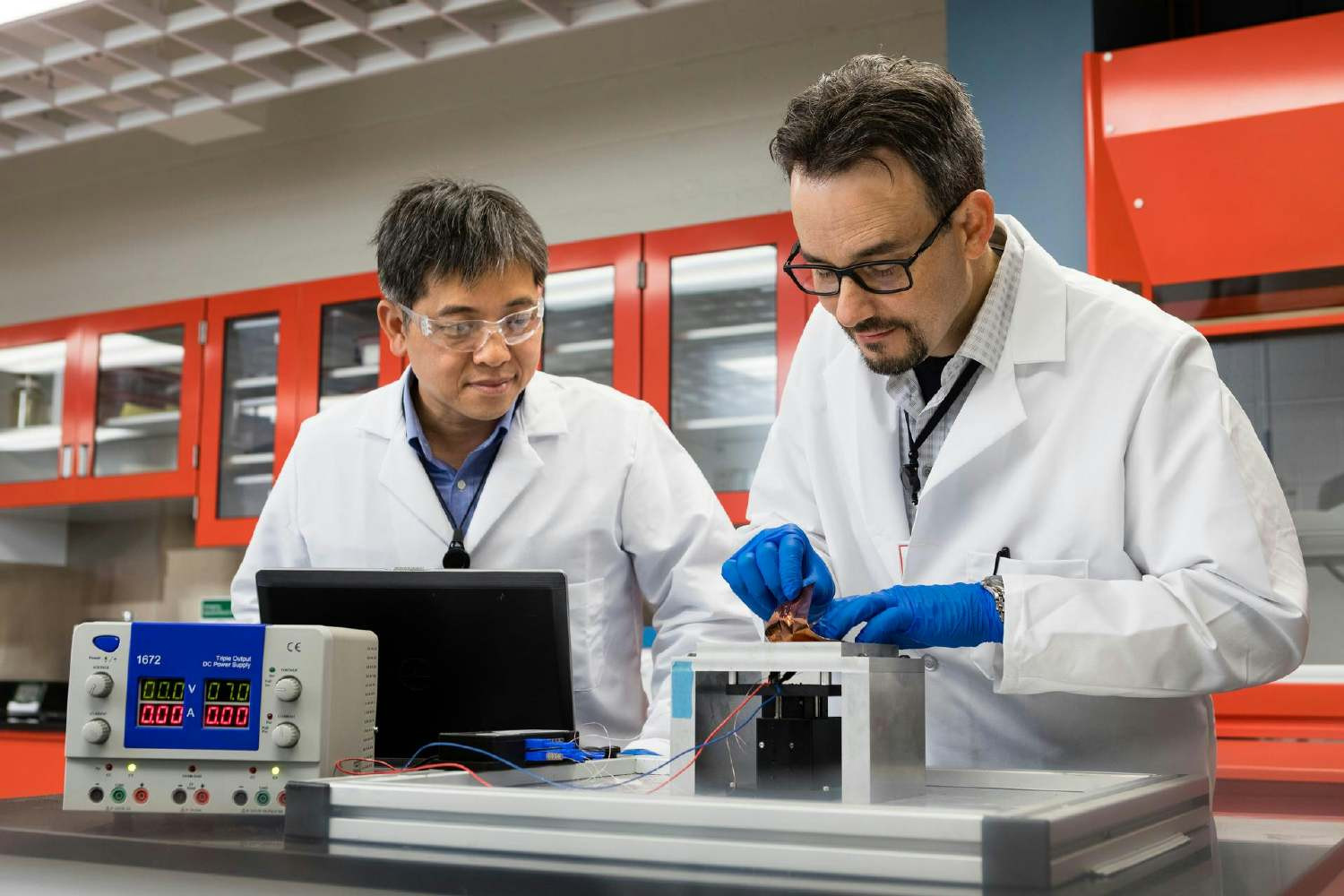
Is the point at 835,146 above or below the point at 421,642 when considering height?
above

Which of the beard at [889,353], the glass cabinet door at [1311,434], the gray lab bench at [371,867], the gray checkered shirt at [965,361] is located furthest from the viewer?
the glass cabinet door at [1311,434]

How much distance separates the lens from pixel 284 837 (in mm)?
1139

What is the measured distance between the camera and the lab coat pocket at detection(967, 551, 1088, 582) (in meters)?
1.57

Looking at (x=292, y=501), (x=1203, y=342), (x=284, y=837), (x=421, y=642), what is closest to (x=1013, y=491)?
(x=1203, y=342)

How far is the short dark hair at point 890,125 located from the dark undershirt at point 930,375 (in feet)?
0.85

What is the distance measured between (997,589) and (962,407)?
0.32 metres

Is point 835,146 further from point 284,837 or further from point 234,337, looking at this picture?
point 234,337

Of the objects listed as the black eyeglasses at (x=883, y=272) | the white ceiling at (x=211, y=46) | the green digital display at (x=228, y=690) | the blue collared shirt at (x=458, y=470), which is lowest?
the green digital display at (x=228, y=690)

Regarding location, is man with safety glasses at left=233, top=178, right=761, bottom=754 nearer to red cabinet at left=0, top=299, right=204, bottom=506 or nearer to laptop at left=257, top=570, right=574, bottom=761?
laptop at left=257, top=570, right=574, bottom=761

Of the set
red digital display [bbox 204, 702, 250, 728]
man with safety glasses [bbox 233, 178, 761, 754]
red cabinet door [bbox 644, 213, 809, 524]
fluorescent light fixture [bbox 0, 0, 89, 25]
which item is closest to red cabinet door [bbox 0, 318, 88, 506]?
fluorescent light fixture [bbox 0, 0, 89, 25]

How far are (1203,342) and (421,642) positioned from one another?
3.35 ft

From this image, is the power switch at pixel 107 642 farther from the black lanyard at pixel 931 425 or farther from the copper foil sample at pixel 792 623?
the black lanyard at pixel 931 425

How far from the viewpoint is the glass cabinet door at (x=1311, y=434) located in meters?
2.54

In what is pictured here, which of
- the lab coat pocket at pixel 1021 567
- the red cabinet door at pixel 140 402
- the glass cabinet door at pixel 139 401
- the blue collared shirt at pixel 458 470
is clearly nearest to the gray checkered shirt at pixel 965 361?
the lab coat pocket at pixel 1021 567
